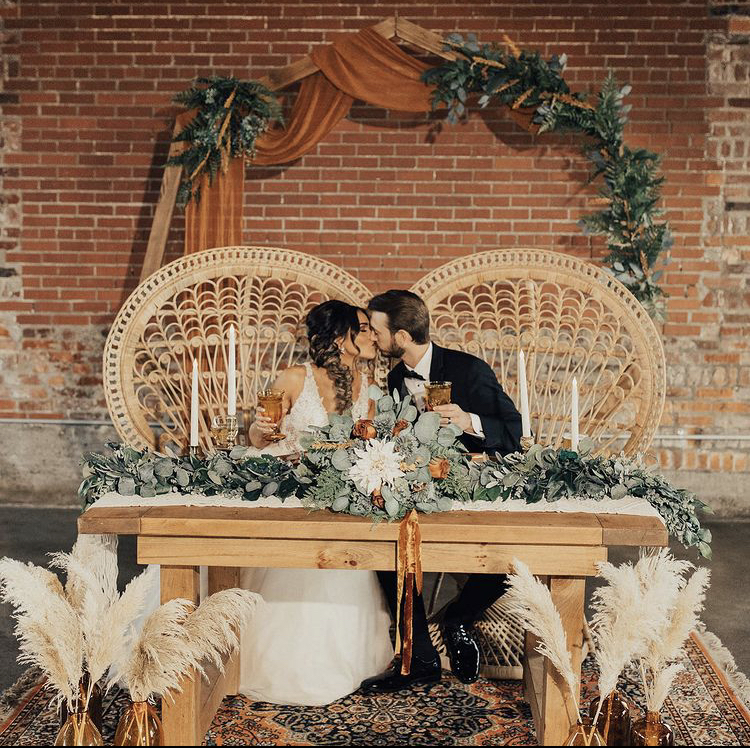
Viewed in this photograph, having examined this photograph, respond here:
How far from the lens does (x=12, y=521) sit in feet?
15.6

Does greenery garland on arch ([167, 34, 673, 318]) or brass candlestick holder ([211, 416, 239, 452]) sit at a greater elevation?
greenery garland on arch ([167, 34, 673, 318])

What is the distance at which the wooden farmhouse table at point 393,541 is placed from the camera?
2197mm

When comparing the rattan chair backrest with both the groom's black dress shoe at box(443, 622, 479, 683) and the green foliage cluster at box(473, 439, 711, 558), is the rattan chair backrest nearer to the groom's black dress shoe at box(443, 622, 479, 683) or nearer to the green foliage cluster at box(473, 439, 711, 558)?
the groom's black dress shoe at box(443, 622, 479, 683)

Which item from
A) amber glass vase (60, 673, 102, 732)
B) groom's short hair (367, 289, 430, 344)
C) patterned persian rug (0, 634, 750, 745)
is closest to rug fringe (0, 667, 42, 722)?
patterned persian rug (0, 634, 750, 745)

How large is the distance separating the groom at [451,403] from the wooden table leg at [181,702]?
0.71 meters

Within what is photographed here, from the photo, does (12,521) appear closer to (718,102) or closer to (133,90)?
(133,90)

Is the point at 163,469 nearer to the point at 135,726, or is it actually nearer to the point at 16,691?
the point at 135,726

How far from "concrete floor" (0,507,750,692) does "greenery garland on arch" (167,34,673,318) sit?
3.97ft

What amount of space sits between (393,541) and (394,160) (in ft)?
9.72

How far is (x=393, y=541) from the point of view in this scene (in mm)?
2240

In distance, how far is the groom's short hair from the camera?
3340 mm

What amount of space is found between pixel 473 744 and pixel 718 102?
360 centimetres

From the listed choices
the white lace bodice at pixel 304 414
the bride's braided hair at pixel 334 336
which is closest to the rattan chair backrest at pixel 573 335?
the bride's braided hair at pixel 334 336

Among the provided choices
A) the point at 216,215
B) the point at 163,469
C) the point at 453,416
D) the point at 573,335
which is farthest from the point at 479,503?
the point at 216,215
